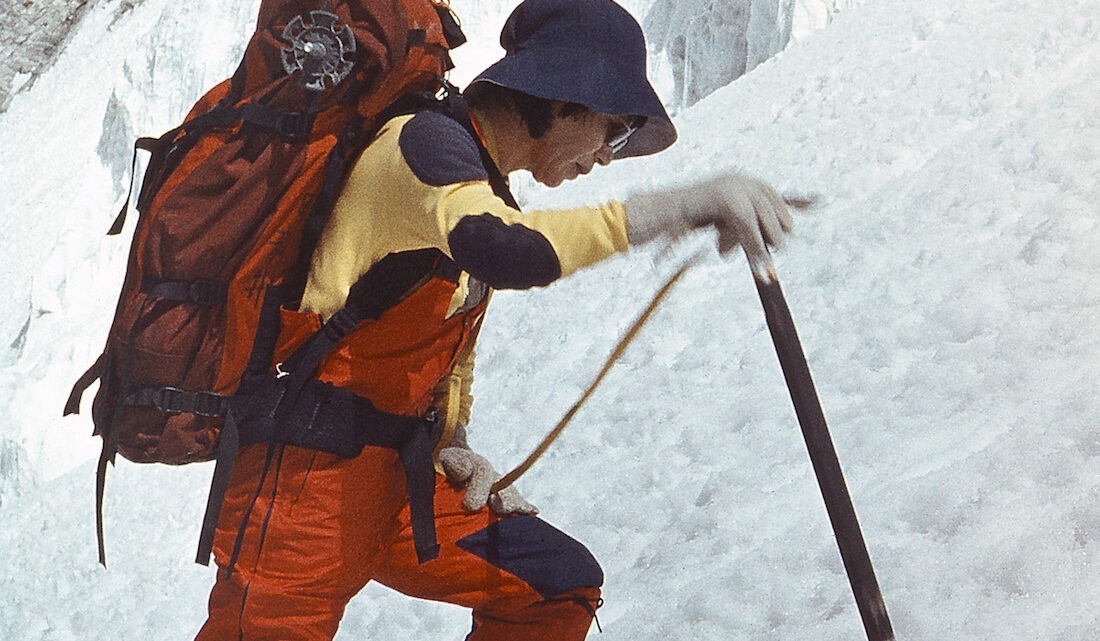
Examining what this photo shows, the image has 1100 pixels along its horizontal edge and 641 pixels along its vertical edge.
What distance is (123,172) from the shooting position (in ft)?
32.4

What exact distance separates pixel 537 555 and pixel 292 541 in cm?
36

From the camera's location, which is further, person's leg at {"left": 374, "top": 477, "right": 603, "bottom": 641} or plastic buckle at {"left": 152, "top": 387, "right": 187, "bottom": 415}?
person's leg at {"left": 374, "top": 477, "right": 603, "bottom": 641}

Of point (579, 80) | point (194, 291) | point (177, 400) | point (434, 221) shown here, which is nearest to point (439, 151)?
point (434, 221)

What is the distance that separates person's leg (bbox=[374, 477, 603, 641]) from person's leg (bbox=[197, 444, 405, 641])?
0.10 metres

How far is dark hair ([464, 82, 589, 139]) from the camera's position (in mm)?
1438

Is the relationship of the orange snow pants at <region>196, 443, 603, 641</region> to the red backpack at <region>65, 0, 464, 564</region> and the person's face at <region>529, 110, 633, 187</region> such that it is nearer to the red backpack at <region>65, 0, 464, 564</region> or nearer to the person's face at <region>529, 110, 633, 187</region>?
the red backpack at <region>65, 0, 464, 564</region>

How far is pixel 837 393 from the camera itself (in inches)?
105

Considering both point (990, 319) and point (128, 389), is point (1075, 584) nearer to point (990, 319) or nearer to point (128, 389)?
point (990, 319)

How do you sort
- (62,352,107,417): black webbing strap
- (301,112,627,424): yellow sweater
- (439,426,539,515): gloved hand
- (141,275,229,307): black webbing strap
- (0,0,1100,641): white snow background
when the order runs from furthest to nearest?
(0,0,1100,641): white snow background → (439,426,539,515): gloved hand → (62,352,107,417): black webbing strap → (141,275,229,307): black webbing strap → (301,112,627,424): yellow sweater

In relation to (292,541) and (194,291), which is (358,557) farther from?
(194,291)

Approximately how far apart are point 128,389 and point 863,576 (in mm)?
968

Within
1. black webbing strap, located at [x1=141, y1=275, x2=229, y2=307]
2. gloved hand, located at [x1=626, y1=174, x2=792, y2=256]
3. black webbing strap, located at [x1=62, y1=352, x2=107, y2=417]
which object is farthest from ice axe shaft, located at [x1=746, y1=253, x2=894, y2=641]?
black webbing strap, located at [x1=62, y1=352, x2=107, y2=417]

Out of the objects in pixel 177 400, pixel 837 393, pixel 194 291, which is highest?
pixel 194 291

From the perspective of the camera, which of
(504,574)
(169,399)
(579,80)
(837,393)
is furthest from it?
(837,393)
